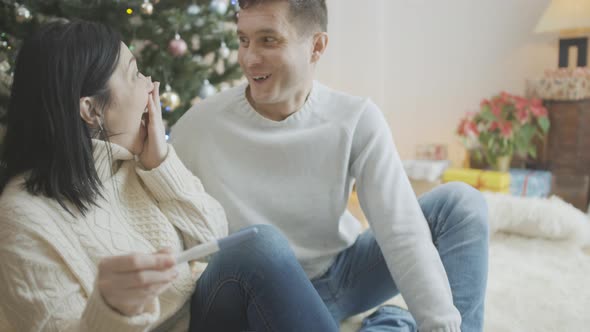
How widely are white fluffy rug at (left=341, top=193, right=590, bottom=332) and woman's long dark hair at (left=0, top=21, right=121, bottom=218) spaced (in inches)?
30.8

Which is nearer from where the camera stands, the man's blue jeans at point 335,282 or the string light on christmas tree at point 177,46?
the man's blue jeans at point 335,282

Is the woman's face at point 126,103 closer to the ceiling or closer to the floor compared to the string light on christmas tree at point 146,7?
closer to the floor

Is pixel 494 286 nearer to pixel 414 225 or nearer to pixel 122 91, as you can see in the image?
pixel 414 225

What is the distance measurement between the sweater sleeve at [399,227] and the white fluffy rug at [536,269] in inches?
14.3

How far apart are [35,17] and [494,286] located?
5.40ft

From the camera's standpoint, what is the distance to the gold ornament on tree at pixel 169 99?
1.73 m

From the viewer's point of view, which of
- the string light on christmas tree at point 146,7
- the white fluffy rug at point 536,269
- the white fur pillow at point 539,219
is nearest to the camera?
the white fluffy rug at point 536,269

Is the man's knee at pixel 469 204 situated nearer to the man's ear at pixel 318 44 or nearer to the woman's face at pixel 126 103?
the man's ear at pixel 318 44

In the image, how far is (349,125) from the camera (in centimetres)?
107

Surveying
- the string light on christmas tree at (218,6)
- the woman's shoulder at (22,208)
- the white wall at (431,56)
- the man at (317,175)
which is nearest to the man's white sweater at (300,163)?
the man at (317,175)

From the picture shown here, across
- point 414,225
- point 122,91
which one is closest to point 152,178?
point 122,91

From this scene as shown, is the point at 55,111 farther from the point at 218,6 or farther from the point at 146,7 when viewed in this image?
the point at 218,6

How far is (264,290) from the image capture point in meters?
0.81

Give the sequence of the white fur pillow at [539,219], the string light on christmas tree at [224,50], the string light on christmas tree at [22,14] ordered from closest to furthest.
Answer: the string light on christmas tree at [22,14], the white fur pillow at [539,219], the string light on christmas tree at [224,50]
